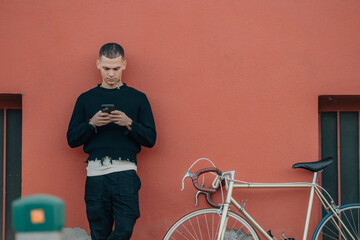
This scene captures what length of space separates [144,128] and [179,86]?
716 millimetres

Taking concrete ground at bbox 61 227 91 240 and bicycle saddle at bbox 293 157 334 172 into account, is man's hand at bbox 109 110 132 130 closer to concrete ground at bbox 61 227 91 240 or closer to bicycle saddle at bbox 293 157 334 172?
concrete ground at bbox 61 227 91 240

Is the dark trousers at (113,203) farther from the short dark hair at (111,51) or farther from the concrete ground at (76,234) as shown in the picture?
the short dark hair at (111,51)

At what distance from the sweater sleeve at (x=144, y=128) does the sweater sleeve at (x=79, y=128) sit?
36 centimetres

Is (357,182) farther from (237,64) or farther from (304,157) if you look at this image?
(237,64)

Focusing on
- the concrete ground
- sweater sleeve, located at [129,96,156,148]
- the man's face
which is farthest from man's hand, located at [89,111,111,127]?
the concrete ground

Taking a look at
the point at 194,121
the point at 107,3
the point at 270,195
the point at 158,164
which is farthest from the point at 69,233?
the point at 107,3

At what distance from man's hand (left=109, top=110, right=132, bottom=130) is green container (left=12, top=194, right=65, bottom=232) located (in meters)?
2.03

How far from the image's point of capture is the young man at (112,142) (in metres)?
3.78

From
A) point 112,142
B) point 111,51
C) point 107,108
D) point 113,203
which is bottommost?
point 113,203

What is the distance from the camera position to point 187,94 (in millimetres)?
4355

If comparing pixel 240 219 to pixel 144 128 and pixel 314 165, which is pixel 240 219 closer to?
pixel 314 165

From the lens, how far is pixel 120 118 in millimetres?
3680

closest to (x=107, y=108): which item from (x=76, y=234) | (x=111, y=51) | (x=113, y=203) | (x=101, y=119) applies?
(x=101, y=119)

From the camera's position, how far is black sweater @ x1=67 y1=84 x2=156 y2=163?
12.6 feet
